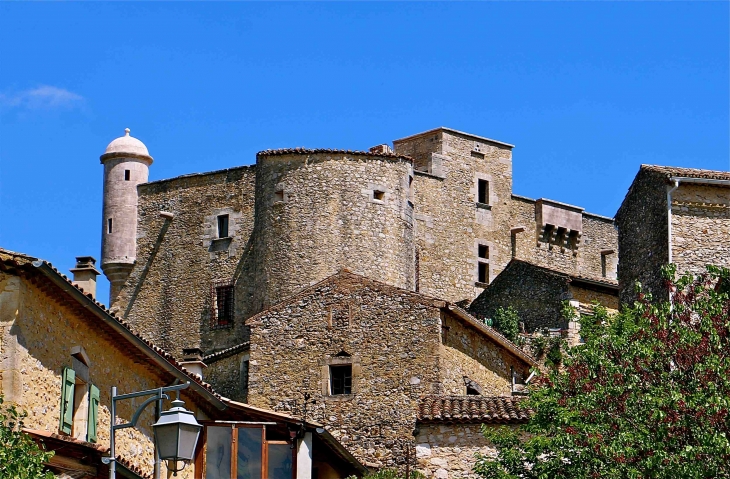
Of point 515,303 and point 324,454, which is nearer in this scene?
point 324,454

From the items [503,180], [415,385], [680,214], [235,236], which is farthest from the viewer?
[503,180]

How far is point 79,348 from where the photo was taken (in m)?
24.0

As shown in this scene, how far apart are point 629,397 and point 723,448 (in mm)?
2178

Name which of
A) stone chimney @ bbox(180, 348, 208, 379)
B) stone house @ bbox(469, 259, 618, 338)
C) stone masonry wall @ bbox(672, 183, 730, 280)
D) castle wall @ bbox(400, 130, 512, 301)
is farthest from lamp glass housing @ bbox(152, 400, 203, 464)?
castle wall @ bbox(400, 130, 512, 301)

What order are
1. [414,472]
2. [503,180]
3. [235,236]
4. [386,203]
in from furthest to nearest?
[503,180]
[235,236]
[386,203]
[414,472]

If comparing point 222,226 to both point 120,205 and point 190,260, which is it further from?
point 120,205

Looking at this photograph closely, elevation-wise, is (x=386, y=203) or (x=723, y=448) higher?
(x=386, y=203)

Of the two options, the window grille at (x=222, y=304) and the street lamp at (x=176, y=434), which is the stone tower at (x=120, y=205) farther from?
the street lamp at (x=176, y=434)

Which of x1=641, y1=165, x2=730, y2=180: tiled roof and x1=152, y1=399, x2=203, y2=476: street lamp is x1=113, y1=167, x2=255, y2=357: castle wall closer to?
x1=641, y1=165, x2=730, y2=180: tiled roof

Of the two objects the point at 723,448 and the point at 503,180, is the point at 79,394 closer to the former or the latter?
the point at 723,448

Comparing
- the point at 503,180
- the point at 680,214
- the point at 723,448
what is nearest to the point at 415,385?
the point at 680,214

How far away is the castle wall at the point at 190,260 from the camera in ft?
161

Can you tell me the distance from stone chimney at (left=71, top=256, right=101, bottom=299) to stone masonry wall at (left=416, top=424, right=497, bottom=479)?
8.71 m

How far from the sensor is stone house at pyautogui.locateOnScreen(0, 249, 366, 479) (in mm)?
21922
